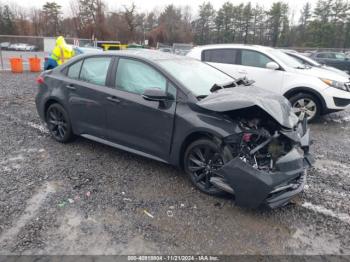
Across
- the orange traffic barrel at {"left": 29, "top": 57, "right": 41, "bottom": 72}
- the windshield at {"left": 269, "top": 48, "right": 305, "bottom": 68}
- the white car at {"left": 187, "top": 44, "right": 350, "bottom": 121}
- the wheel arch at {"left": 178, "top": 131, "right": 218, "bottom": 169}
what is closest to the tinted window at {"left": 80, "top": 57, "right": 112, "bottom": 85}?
the wheel arch at {"left": 178, "top": 131, "right": 218, "bottom": 169}

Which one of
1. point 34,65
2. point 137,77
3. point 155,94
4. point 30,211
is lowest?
point 30,211

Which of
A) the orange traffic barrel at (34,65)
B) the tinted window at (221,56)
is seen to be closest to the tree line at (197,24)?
the orange traffic barrel at (34,65)

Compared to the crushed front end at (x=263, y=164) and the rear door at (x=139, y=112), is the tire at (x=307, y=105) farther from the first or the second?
the rear door at (x=139, y=112)

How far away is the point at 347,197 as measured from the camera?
11.5 ft

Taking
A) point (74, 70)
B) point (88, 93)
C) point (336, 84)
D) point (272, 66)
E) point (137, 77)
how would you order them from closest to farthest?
point (137, 77) < point (88, 93) < point (74, 70) < point (336, 84) < point (272, 66)

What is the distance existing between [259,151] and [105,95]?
7.48 ft

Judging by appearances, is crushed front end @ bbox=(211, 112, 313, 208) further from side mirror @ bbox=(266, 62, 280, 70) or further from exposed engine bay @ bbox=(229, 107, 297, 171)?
side mirror @ bbox=(266, 62, 280, 70)

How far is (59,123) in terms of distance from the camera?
488 centimetres

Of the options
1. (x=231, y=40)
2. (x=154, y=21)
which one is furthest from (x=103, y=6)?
(x=231, y=40)

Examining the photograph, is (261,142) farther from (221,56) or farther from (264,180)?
(221,56)

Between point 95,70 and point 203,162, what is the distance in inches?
88.1

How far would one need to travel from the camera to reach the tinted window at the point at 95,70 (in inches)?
165

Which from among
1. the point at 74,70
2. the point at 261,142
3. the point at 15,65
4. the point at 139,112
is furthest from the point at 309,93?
the point at 15,65

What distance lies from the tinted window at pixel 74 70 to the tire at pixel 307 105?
4720 millimetres
